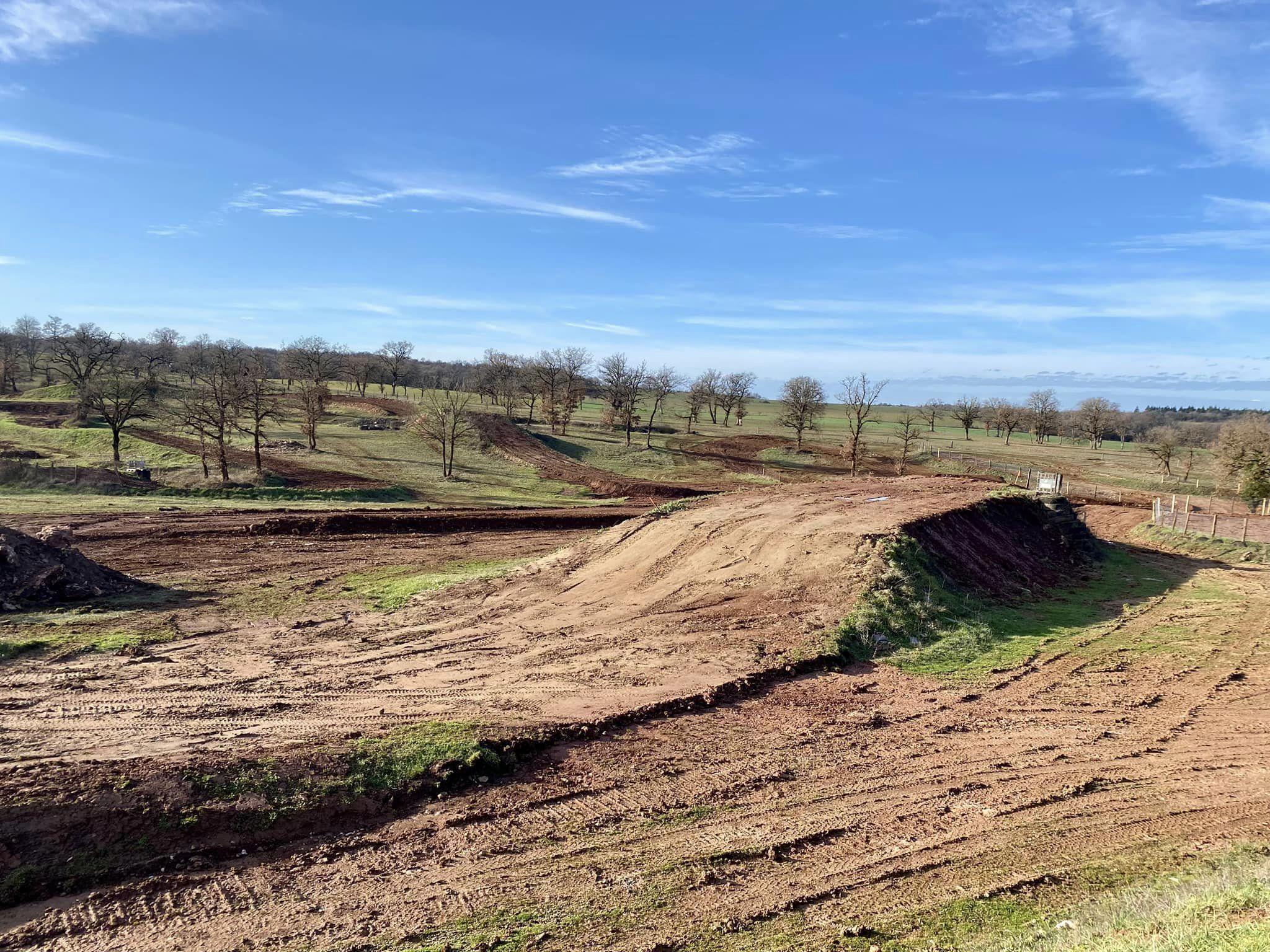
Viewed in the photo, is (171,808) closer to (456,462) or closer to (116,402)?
(116,402)

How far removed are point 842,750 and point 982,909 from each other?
12.0 ft

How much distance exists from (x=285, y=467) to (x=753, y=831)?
149ft

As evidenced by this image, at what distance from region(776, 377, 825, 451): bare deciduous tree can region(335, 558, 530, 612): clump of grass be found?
58.4 m

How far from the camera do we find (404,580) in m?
21.4

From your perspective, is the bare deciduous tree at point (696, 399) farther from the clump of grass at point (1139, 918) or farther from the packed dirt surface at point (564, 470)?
the clump of grass at point (1139, 918)

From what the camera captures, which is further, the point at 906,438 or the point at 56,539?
the point at 906,438

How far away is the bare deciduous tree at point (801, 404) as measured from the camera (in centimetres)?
7938

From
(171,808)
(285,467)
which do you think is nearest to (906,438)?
(285,467)

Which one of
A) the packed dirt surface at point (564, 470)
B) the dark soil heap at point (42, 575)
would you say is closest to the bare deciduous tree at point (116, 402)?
the packed dirt surface at point (564, 470)

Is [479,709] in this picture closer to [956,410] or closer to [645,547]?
[645,547]

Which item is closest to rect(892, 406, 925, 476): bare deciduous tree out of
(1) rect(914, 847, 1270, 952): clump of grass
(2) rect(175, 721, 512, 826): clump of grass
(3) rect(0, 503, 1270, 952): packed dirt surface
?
(3) rect(0, 503, 1270, 952): packed dirt surface

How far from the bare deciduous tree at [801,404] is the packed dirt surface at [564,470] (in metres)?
29.2

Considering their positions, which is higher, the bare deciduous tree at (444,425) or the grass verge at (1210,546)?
the bare deciduous tree at (444,425)

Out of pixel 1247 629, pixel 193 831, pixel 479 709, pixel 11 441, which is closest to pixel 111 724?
pixel 193 831
